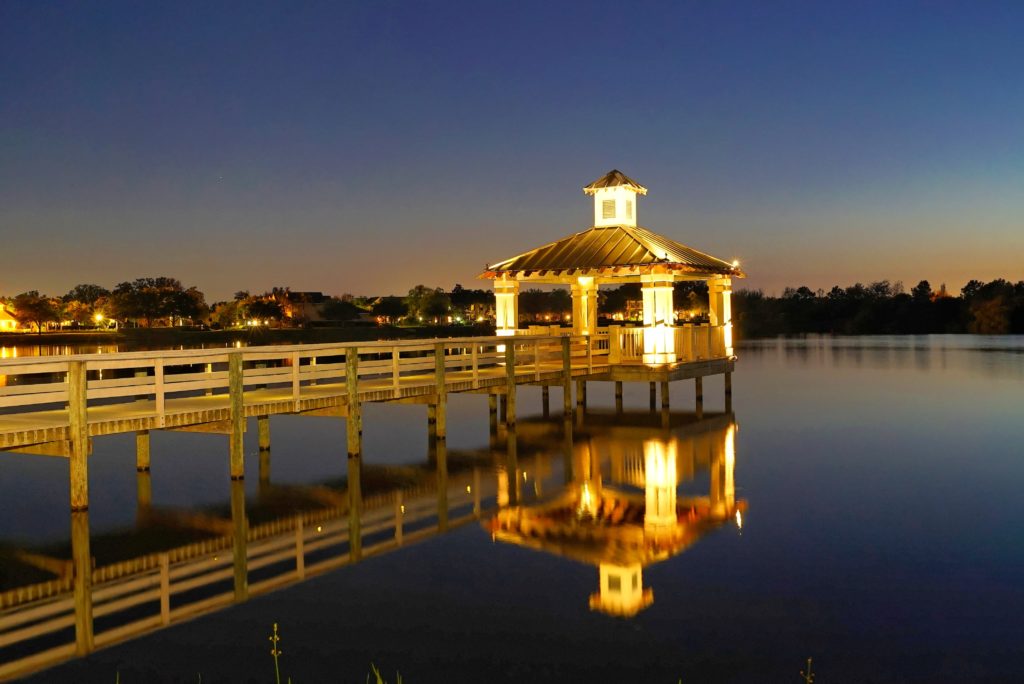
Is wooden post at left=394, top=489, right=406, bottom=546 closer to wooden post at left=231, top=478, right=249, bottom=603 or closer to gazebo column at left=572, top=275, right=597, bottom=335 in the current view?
wooden post at left=231, top=478, right=249, bottom=603

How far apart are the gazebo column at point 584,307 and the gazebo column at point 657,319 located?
4.05 meters

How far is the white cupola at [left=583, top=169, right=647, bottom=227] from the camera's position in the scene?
26.9 metres

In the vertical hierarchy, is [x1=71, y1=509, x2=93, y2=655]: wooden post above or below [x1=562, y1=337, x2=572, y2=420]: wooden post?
below

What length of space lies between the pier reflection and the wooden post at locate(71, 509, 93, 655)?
455 centimetres

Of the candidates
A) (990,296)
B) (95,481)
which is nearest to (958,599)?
(95,481)

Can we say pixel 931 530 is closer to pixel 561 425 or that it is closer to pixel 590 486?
pixel 590 486

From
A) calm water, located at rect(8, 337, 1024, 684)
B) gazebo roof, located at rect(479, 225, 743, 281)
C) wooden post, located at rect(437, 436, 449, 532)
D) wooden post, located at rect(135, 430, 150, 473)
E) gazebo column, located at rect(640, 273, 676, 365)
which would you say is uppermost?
gazebo roof, located at rect(479, 225, 743, 281)

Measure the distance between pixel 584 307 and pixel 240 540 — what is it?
1799cm

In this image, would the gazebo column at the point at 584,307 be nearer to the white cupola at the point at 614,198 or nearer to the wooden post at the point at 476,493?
the white cupola at the point at 614,198

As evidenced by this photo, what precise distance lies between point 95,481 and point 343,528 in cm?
615

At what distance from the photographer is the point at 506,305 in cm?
2645

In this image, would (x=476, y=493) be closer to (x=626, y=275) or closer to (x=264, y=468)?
(x=264, y=468)

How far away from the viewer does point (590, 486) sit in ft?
50.5

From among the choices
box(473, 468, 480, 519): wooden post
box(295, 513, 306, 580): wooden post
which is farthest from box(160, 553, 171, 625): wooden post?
box(473, 468, 480, 519): wooden post
